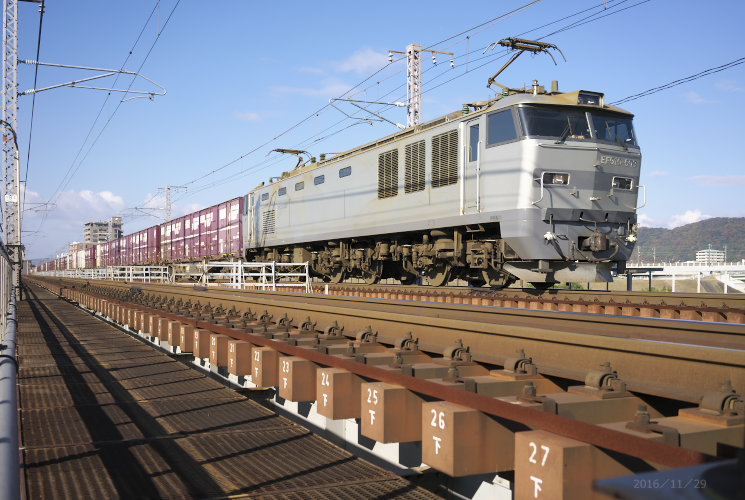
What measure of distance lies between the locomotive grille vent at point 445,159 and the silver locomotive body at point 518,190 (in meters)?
0.02

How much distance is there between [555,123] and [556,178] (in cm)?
109

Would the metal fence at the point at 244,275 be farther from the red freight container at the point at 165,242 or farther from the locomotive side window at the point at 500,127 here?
Answer: the locomotive side window at the point at 500,127

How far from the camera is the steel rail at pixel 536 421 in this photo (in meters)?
2.19

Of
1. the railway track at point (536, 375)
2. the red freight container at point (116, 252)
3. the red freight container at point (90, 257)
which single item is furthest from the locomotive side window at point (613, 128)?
the red freight container at point (90, 257)

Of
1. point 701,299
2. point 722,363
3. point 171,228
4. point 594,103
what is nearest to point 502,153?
point 594,103

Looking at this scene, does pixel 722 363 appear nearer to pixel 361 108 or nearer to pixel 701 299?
pixel 701 299

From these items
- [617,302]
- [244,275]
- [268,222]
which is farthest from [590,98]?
[268,222]

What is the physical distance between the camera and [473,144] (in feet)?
45.2

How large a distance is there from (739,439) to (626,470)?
1.52 feet

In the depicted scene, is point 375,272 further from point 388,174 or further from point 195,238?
point 195,238

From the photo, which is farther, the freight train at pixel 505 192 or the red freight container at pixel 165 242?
the red freight container at pixel 165 242

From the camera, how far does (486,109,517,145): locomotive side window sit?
1293 cm
